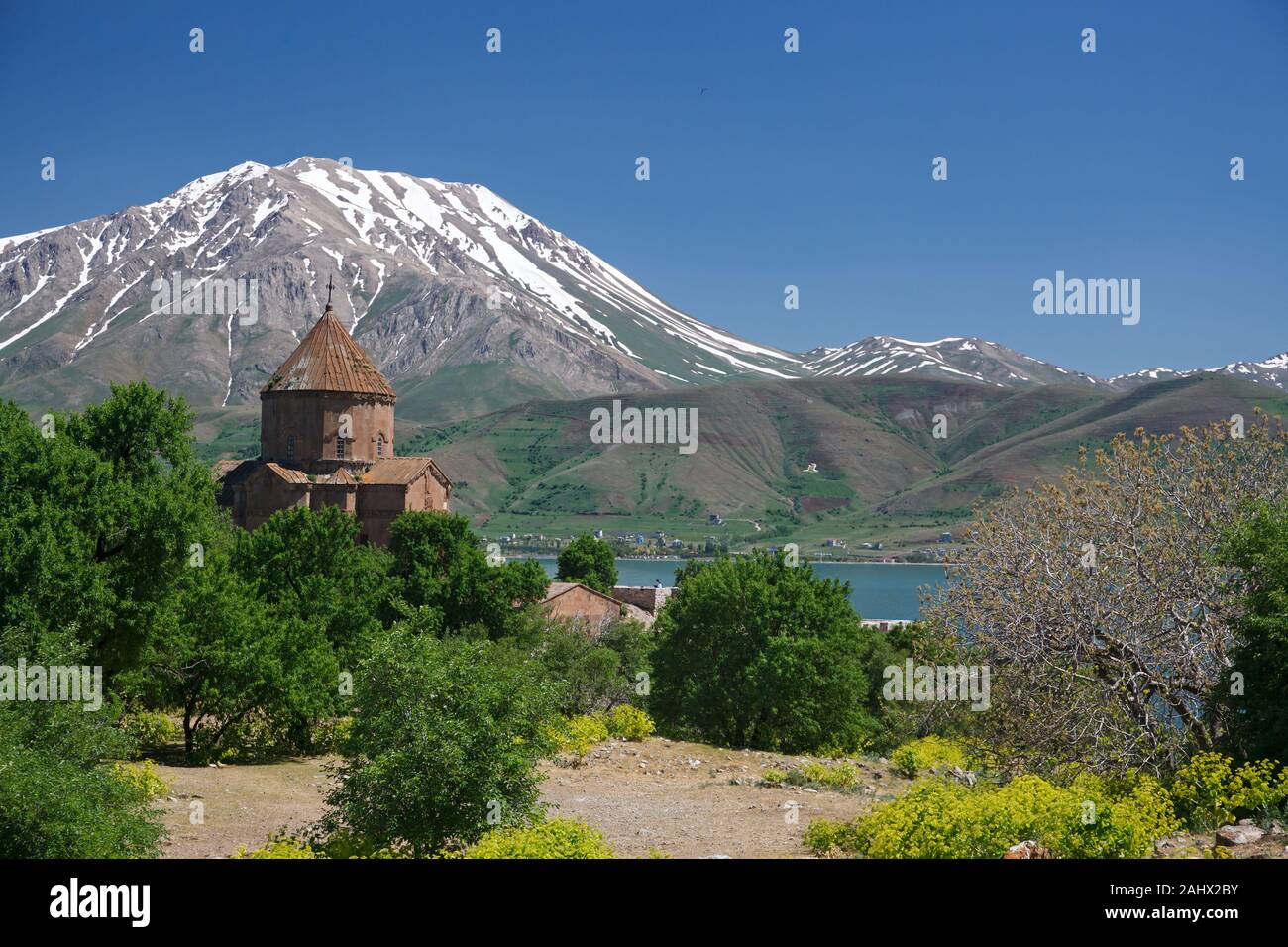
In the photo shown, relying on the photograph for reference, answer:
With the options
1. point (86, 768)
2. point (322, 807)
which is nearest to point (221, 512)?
point (322, 807)

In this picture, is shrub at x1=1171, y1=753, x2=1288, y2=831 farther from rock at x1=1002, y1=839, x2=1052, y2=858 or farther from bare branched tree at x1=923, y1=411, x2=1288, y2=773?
rock at x1=1002, y1=839, x2=1052, y2=858

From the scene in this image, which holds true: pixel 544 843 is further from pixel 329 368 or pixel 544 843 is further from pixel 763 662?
pixel 329 368

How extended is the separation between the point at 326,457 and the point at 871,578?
133004 mm

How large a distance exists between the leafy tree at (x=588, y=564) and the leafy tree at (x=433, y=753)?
54.5 m

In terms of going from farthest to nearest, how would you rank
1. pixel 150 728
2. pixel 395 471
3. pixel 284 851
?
pixel 395 471
pixel 150 728
pixel 284 851

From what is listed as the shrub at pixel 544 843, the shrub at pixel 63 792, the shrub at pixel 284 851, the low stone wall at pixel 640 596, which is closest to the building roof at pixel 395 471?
the low stone wall at pixel 640 596

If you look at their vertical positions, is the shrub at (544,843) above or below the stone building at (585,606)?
above

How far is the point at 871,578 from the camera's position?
174625 mm

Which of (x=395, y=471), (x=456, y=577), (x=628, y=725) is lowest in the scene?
(x=628, y=725)

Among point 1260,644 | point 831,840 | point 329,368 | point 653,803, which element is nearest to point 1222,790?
point 1260,644

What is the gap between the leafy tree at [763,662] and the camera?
30.9 meters

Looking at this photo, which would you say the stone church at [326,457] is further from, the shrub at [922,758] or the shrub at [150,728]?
the shrub at [922,758]

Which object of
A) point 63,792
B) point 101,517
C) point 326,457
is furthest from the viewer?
point 326,457

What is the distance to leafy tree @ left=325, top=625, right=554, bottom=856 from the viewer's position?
1348 centimetres
